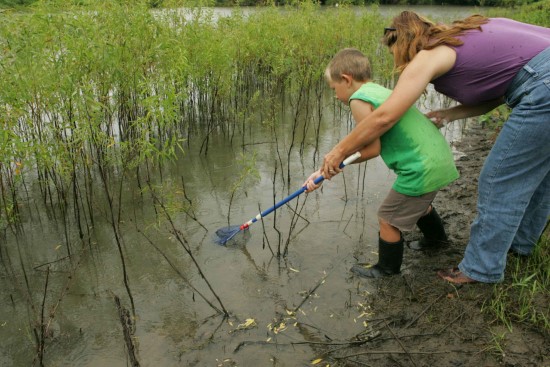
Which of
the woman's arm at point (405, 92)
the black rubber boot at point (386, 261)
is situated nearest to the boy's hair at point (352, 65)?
the woman's arm at point (405, 92)

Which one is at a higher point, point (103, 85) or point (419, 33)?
point (419, 33)

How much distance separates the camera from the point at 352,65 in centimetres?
282

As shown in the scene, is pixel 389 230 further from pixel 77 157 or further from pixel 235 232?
pixel 77 157

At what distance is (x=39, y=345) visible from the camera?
2.46 metres

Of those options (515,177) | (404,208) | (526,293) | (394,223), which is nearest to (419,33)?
(515,177)

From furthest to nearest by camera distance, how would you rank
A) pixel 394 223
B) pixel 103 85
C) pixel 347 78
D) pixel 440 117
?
1. pixel 103 85
2. pixel 440 117
3. pixel 394 223
4. pixel 347 78

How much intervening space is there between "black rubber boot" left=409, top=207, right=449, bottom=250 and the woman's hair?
4.41 ft

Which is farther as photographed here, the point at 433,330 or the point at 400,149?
the point at 400,149

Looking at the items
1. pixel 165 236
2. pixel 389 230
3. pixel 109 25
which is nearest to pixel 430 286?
pixel 389 230

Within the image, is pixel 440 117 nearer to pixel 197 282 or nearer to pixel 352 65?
pixel 352 65

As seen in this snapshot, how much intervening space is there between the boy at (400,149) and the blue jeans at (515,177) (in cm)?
28

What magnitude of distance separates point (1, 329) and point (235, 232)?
5.87ft

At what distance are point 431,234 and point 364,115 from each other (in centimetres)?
135

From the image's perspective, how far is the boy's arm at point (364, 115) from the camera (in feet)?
8.94
